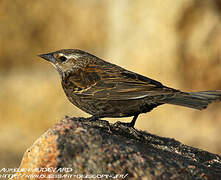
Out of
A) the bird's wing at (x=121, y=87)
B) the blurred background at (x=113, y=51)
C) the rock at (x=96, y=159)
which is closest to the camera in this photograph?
the rock at (x=96, y=159)

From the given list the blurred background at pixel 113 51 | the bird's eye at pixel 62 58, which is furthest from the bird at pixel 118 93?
the blurred background at pixel 113 51

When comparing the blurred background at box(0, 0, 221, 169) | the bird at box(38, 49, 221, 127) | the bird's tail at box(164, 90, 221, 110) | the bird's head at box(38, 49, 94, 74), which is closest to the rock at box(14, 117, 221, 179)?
the bird's tail at box(164, 90, 221, 110)

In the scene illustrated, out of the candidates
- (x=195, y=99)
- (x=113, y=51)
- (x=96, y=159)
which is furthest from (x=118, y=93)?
(x=113, y=51)

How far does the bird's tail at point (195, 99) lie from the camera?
446 centimetres

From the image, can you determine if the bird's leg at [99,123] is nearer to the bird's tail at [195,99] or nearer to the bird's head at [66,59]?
the bird's tail at [195,99]

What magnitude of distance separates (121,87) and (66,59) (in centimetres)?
108

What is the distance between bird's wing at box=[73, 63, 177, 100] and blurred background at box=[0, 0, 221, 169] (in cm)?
302

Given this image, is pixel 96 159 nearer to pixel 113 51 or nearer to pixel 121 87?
pixel 121 87

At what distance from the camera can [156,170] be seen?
12.0 feet

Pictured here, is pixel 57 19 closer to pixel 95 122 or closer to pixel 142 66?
pixel 142 66

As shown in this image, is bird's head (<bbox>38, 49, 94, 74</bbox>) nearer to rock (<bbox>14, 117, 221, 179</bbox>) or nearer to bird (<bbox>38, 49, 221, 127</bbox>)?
bird (<bbox>38, 49, 221, 127</bbox>)

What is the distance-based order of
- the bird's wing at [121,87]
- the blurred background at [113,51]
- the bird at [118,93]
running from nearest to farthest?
the bird at [118,93]
the bird's wing at [121,87]
the blurred background at [113,51]

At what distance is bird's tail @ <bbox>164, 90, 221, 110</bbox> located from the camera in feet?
14.6

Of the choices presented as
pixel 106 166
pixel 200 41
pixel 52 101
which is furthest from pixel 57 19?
pixel 106 166
